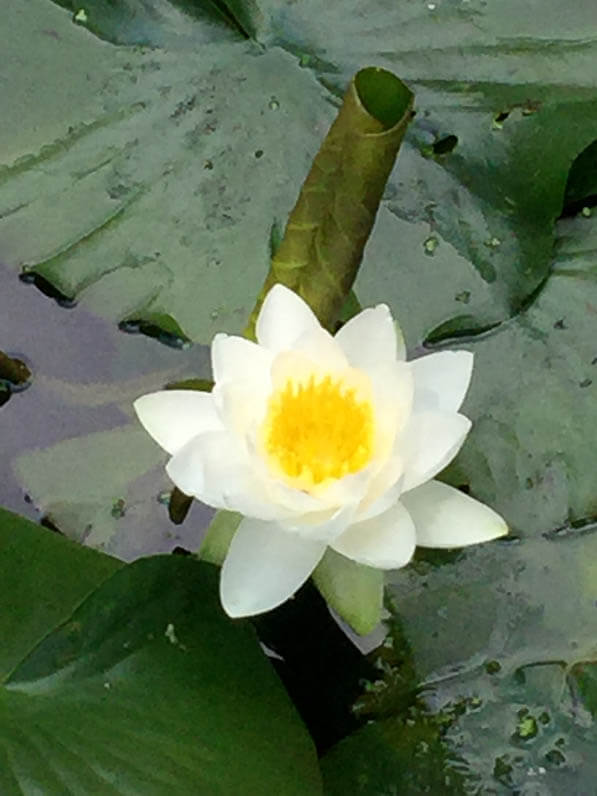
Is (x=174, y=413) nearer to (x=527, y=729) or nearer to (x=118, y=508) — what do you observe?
(x=118, y=508)

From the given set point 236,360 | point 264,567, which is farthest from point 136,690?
point 236,360

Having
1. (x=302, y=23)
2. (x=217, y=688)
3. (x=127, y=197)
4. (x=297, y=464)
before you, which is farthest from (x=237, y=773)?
(x=302, y=23)

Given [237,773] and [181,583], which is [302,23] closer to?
[181,583]

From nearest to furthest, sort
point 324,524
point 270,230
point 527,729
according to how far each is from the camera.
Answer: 1. point 324,524
2. point 527,729
3. point 270,230

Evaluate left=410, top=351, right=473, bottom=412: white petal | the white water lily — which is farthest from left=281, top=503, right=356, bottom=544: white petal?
left=410, top=351, right=473, bottom=412: white petal

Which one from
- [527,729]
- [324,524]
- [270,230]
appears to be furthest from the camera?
[270,230]

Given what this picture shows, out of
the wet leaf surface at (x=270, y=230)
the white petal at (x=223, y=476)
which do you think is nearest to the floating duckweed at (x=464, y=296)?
the wet leaf surface at (x=270, y=230)

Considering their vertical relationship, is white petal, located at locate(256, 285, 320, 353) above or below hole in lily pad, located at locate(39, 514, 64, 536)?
above

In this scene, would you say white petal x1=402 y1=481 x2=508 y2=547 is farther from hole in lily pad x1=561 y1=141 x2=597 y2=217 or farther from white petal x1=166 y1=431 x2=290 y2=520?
hole in lily pad x1=561 y1=141 x2=597 y2=217
